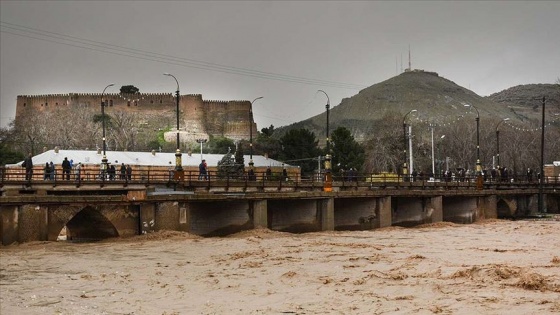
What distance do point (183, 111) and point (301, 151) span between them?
67.9m

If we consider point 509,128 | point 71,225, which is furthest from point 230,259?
point 509,128

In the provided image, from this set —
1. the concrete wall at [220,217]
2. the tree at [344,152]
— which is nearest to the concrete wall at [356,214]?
the concrete wall at [220,217]

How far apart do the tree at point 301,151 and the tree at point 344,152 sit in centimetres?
386

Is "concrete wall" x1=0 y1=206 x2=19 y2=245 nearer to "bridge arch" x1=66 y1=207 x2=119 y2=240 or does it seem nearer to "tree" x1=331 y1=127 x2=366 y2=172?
"bridge arch" x1=66 y1=207 x2=119 y2=240

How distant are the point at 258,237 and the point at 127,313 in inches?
697

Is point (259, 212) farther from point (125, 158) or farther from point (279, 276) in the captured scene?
point (125, 158)

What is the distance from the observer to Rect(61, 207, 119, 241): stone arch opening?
3288cm

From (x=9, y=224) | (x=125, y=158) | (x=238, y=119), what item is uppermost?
(x=238, y=119)

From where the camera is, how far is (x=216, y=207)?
1474 inches

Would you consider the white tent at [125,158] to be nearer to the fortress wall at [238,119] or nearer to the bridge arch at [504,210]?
the bridge arch at [504,210]

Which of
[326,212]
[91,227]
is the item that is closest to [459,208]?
[326,212]

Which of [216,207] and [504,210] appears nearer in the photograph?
[216,207]

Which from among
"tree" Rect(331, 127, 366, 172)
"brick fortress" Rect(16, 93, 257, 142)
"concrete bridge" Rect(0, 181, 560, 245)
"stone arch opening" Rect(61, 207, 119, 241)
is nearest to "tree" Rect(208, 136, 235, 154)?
"brick fortress" Rect(16, 93, 257, 142)

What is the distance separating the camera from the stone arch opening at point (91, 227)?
32.9 meters
